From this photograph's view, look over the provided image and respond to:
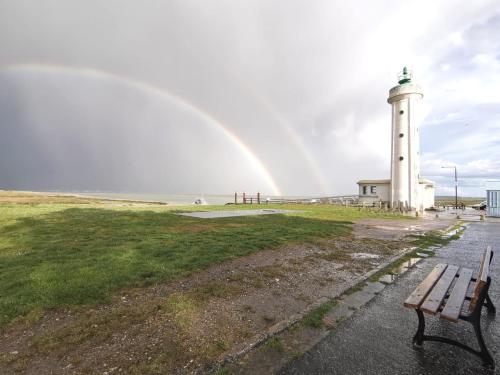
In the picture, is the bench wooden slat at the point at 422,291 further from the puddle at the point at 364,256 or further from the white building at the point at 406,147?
the white building at the point at 406,147

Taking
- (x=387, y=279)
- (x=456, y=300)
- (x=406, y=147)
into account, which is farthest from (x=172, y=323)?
(x=406, y=147)

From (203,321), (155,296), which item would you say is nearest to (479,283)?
(203,321)

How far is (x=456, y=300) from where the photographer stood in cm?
364

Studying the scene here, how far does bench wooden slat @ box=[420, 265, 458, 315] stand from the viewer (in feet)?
11.0

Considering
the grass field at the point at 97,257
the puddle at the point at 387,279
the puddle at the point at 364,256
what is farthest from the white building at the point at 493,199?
the puddle at the point at 387,279

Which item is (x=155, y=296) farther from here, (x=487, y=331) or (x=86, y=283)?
(x=487, y=331)

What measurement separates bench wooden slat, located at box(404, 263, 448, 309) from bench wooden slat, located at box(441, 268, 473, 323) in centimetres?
26

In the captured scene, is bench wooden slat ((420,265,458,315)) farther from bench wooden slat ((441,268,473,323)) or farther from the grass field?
the grass field

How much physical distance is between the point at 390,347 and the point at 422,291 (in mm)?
921

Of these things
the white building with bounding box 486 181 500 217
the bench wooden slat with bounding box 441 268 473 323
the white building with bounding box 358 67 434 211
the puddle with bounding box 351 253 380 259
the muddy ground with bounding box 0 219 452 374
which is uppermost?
the white building with bounding box 358 67 434 211

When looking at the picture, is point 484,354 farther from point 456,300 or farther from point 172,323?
point 172,323

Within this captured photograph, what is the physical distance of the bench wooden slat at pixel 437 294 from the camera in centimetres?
335

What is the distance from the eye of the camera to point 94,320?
4078 mm

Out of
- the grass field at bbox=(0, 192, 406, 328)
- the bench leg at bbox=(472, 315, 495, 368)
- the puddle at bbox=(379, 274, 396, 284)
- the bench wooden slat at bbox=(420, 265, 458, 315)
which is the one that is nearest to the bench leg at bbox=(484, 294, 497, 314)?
the bench wooden slat at bbox=(420, 265, 458, 315)
